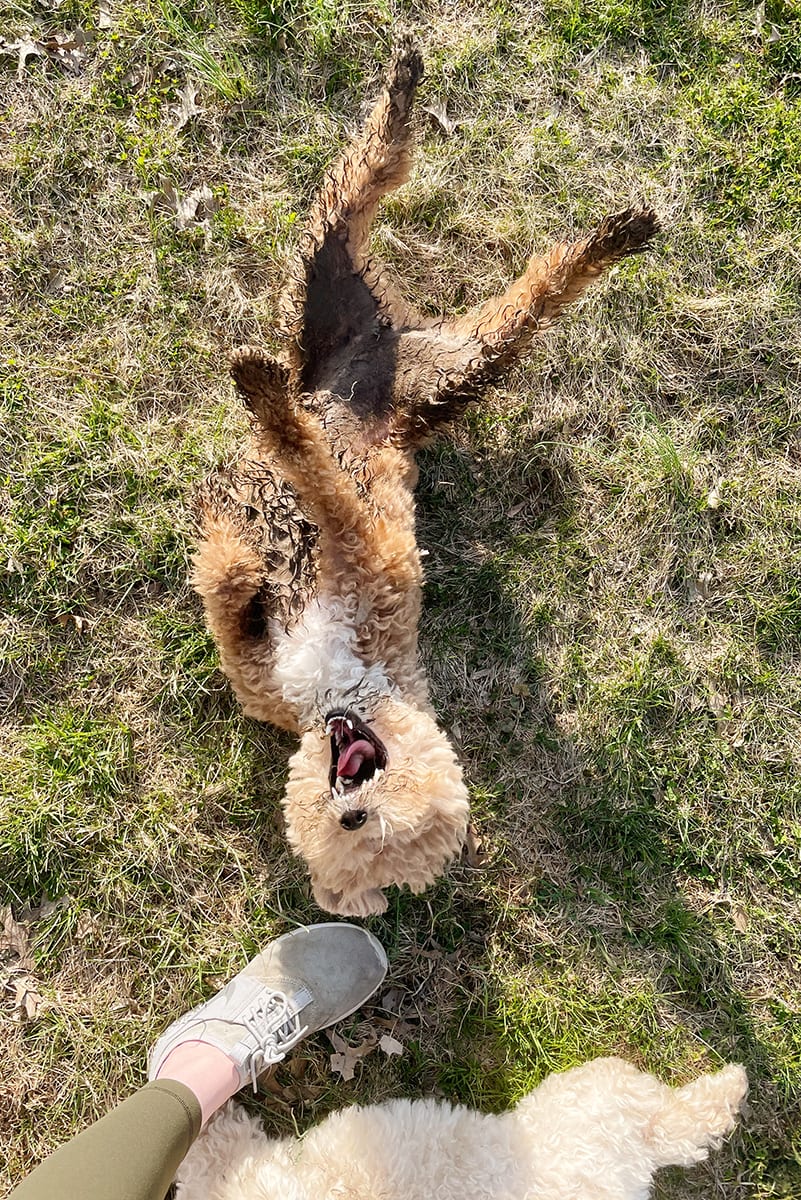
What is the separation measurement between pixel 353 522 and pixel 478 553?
954mm

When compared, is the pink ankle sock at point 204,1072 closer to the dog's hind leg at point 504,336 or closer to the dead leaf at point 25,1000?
the dead leaf at point 25,1000

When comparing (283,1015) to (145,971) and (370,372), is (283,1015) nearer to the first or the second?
(145,971)

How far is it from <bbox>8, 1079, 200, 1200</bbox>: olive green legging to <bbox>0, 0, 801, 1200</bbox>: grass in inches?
21.1

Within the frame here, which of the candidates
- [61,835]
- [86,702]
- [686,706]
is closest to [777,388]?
[686,706]

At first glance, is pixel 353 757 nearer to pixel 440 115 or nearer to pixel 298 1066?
pixel 298 1066

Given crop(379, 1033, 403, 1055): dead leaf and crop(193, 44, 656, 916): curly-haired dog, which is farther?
crop(379, 1033, 403, 1055): dead leaf

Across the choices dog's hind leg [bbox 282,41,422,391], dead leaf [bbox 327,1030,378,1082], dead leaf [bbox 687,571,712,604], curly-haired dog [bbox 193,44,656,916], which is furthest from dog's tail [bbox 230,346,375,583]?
dead leaf [bbox 327,1030,378,1082]

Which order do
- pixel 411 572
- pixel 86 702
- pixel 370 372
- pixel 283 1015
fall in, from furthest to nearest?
1. pixel 86 702
2. pixel 283 1015
3. pixel 370 372
4. pixel 411 572

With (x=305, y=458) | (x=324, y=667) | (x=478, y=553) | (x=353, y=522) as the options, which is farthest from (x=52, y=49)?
(x=324, y=667)

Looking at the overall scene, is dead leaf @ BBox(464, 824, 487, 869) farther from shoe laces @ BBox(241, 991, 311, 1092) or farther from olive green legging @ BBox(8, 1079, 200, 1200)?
olive green legging @ BBox(8, 1079, 200, 1200)

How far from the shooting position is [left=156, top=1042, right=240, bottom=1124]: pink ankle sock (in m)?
2.65

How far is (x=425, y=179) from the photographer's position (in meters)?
3.22

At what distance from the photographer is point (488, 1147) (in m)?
2.56

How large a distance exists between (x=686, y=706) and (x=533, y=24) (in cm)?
291
